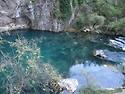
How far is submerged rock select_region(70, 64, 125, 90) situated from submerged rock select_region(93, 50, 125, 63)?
88.7 inches

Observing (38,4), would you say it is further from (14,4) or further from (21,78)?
(21,78)

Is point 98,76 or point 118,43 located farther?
point 118,43

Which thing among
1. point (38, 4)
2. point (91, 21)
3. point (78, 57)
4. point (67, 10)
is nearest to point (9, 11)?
point (38, 4)

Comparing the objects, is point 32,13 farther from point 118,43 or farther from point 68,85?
point 68,85

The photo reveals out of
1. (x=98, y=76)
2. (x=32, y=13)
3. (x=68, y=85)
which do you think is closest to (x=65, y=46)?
(x=32, y=13)

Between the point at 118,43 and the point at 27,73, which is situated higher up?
the point at 27,73

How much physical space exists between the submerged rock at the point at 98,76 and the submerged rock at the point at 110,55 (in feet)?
7.39

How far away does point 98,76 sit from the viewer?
24.8 m

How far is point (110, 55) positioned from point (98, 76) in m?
6.09

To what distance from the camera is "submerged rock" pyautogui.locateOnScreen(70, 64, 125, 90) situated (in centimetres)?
2253

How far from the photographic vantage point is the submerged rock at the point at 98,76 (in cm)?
2253

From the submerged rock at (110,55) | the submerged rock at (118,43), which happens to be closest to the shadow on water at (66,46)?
the submerged rock at (118,43)

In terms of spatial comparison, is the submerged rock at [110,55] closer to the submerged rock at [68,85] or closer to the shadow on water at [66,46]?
the shadow on water at [66,46]

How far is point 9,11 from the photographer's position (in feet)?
132
